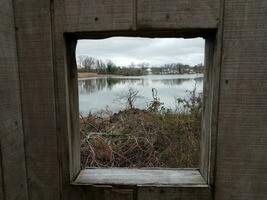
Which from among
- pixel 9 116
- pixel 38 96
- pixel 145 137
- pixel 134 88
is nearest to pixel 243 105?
pixel 38 96

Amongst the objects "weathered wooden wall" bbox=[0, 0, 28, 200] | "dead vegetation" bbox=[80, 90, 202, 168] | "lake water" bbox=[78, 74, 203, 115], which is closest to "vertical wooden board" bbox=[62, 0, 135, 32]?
"weathered wooden wall" bbox=[0, 0, 28, 200]

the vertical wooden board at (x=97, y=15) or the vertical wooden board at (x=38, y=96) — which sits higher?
the vertical wooden board at (x=97, y=15)

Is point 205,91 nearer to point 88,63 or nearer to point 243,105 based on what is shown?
point 243,105

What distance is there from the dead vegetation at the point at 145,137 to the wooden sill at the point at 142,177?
0.67m

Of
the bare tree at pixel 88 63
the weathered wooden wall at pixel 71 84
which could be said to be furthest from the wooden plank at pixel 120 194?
the bare tree at pixel 88 63

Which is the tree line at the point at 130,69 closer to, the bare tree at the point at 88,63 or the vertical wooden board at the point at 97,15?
the bare tree at the point at 88,63

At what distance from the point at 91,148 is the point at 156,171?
96 cm

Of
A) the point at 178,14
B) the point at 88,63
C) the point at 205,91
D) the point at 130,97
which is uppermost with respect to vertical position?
the point at 178,14

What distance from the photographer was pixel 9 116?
1.09 metres

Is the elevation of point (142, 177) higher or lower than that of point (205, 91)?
lower

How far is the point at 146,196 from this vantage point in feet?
3.95

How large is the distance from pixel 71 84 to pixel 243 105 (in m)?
0.89

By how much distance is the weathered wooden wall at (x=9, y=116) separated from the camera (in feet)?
3.43

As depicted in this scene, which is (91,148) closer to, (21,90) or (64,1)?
(21,90)
